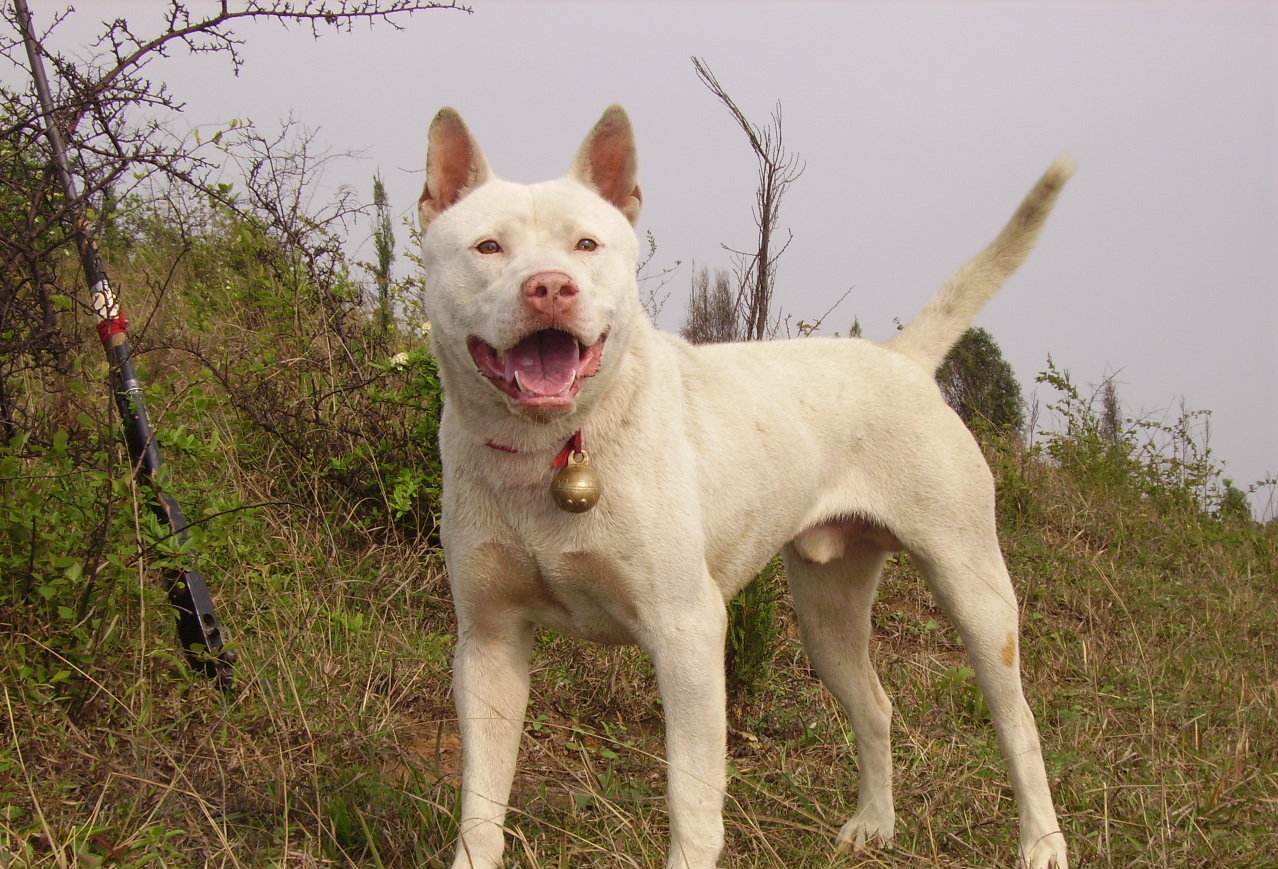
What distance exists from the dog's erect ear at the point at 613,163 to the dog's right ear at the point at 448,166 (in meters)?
0.26

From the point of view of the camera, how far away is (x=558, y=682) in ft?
16.5

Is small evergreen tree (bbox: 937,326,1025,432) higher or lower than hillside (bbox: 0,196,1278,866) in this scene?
higher

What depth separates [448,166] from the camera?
3.31 metres

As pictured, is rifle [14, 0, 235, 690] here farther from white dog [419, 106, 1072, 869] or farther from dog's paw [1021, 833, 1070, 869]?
→ dog's paw [1021, 833, 1070, 869]

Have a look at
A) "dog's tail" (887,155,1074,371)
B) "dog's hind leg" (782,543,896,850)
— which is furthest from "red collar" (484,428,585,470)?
"dog's tail" (887,155,1074,371)

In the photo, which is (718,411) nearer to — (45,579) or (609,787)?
(609,787)

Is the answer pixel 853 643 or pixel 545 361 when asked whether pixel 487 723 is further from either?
pixel 853 643

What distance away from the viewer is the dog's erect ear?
132 inches

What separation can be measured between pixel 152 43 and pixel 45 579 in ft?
6.03

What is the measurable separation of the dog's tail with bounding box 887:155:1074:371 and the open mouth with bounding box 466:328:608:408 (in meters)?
1.87

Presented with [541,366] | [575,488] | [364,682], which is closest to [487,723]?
[575,488]

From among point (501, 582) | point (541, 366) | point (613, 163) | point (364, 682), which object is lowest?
point (364, 682)

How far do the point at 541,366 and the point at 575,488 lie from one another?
1.09 ft

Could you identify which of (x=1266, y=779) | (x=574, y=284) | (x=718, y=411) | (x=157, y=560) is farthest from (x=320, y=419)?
(x=1266, y=779)
